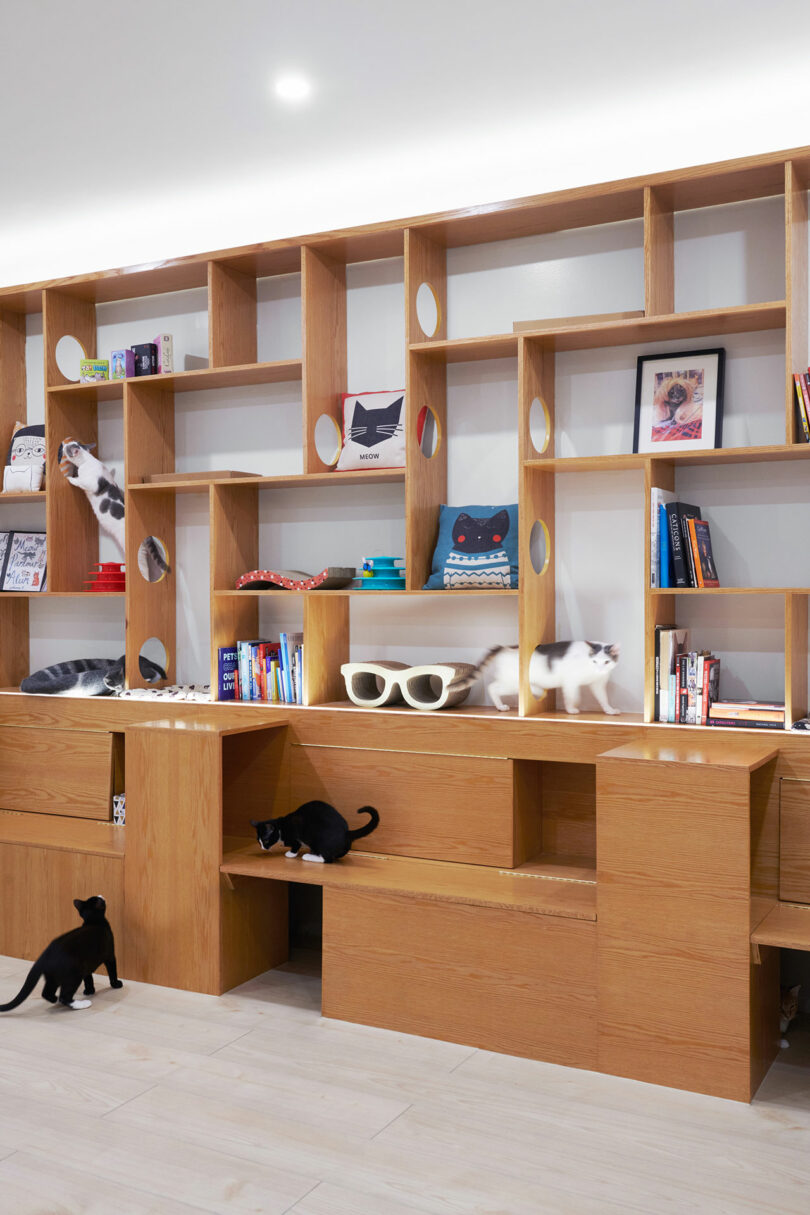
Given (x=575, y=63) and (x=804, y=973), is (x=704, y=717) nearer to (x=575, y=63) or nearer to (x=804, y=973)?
(x=804, y=973)

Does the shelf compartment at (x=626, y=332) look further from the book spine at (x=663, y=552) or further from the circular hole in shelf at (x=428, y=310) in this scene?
the book spine at (x=663, y=552)

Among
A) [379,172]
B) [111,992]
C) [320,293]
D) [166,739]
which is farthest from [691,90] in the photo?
[111,992]

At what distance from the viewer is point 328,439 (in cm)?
347

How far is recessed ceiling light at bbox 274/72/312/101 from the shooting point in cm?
271

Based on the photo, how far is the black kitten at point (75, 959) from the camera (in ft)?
9.32

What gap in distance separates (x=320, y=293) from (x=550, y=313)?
2.60 ft

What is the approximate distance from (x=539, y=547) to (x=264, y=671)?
3.46ft

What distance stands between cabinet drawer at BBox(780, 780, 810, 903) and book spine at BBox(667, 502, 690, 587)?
61cm

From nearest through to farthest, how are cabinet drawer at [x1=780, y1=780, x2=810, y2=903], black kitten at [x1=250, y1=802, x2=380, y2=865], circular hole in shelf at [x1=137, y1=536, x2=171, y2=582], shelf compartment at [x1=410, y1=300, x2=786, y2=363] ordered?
cabinet drawer at [x1=780, y1=780, x2=810, y2=903], shelf compartment at [x1=410, y1=300, x2=786, y2=363], black kitten at [x1=250, y1=802, x2=380, y2=865], circular hole in shelf at [x1=137, y1=536, x2=171, y2=582]

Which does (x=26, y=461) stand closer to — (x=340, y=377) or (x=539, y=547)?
(x=340, y=377)

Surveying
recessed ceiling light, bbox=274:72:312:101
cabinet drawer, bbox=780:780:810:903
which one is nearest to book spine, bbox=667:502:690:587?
cabinet drawer, bbox=780:780:810:903

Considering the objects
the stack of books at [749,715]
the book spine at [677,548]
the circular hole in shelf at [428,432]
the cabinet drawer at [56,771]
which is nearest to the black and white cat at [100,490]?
the cabinet drawer at [56,771]

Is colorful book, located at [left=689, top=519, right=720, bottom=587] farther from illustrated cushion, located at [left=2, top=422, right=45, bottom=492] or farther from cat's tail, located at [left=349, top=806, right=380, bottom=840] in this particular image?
illustrated cushion, located at [left=2, top=422, right=45, bottom=492]

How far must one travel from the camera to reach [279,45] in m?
2.52
